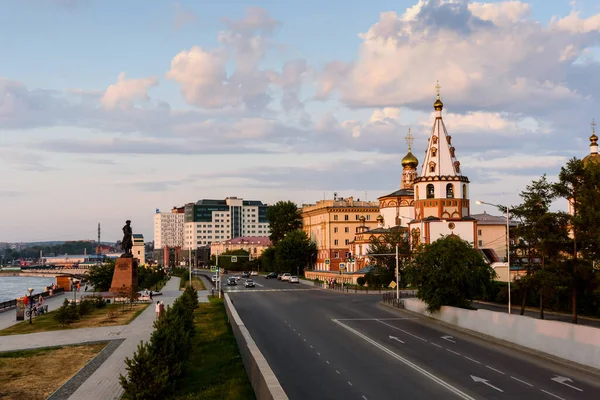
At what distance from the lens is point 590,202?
125 ft

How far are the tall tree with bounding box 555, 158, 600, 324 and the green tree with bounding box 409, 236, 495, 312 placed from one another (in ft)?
28.2

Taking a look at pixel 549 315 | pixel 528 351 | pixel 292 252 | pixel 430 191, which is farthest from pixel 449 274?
pixel 292 252

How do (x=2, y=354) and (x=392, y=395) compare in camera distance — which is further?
(x=2, y=354)

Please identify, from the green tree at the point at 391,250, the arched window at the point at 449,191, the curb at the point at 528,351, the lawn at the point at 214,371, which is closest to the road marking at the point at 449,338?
the curb at the point at 528,351

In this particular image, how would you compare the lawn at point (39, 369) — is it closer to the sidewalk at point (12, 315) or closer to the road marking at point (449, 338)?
the sidewalk at point (12, 315)

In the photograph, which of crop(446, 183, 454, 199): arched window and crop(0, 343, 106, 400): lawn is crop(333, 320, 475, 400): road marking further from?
crop(446, 183, 454, 199): arched window

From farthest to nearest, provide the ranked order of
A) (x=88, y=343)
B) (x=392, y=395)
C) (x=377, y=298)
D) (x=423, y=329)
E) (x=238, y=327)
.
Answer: (x=377, y=298)
(x=423, y=329)
(x=88, y=343)
(x=238, y=327)
(x=392, y=395)

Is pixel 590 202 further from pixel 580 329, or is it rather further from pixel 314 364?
pixel 314 364

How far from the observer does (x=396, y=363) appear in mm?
29516

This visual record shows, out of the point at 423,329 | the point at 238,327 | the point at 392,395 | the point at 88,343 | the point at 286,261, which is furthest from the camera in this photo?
the point at 286,261

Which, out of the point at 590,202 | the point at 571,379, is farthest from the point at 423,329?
the point at 571,379

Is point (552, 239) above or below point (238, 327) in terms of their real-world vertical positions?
above

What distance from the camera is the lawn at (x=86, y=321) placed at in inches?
1785

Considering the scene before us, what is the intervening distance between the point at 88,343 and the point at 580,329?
84.2 feet
